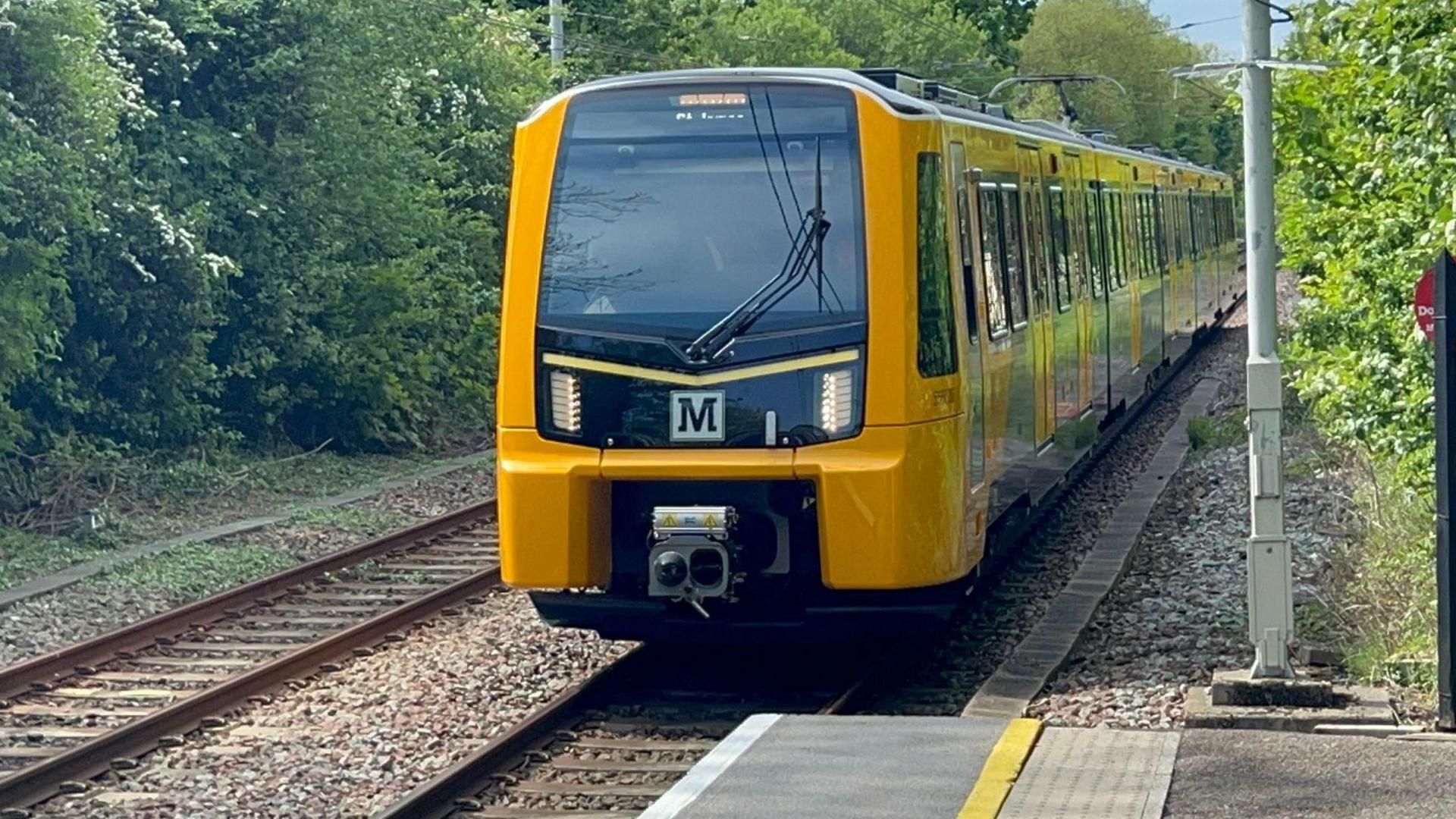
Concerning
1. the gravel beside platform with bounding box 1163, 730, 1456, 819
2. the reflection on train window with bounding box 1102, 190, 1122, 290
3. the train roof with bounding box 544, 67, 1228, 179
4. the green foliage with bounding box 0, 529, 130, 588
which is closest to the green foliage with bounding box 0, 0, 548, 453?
the green foliage with bounding box 0, 529, 130, 588

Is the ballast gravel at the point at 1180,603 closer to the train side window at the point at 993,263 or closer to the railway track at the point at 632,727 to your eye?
the railway track at the point at 632,727

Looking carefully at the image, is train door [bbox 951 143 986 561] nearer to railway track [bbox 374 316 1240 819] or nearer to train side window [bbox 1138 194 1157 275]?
railway track [bbox 374 316 1240 819]

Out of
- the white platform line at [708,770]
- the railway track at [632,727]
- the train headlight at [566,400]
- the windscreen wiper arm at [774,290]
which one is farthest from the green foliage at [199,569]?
the white platform line at [708,770]

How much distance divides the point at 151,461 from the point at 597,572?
1051cm

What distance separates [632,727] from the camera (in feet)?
31.0

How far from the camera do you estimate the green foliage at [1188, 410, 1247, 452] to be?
804 inches

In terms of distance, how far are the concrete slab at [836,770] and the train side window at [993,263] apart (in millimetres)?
3448

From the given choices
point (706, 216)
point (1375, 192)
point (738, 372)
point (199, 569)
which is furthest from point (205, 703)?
point (1375, 192)

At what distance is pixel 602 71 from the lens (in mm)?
34375

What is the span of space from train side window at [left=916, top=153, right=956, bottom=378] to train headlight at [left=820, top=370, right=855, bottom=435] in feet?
1.14

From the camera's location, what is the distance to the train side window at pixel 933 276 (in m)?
9.79

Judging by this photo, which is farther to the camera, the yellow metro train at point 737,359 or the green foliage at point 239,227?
the green foliage at point 239,227

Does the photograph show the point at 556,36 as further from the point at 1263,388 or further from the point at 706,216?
the point at 1263,388

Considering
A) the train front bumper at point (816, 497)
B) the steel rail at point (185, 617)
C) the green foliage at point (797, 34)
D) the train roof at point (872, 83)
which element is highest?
the green foliage at point (797, 34)
